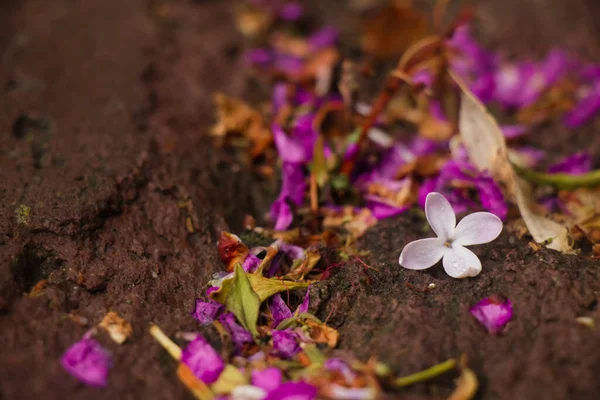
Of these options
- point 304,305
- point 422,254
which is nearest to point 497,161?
point 422,254

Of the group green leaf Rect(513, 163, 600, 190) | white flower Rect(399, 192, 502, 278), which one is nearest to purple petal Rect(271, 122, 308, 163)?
white flower Rect(399, 192, 502, 278)

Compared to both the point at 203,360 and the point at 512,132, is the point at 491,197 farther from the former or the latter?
the point at 203,360

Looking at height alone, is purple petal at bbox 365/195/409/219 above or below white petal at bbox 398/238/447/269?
below

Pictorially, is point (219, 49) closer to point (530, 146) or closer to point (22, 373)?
point (530, 146)

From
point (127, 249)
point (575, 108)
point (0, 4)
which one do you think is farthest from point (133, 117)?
point (575, 108)

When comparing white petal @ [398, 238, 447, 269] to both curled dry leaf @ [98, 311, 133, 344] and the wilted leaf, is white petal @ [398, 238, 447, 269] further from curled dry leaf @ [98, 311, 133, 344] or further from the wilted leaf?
curled dry leaf @ [98, 311, 133, 344]

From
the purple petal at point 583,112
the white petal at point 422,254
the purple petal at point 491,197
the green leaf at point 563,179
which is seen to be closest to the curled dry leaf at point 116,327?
the white petal at point 422,254
